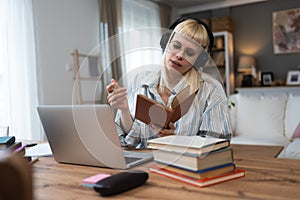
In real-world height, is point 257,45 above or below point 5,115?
above

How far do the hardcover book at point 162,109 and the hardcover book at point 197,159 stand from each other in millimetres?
174

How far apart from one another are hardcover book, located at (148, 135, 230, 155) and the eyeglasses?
281 millimetres

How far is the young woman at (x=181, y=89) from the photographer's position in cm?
102

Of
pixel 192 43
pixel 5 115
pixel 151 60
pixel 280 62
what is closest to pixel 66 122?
pixel 151 60

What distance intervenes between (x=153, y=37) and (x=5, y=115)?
2427mm

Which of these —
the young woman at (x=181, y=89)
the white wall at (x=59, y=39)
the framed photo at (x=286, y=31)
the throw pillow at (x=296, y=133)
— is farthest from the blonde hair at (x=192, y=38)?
the framed photo at (x=286, y=31)

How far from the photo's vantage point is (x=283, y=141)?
3047 mm

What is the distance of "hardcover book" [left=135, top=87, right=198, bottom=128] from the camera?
981mm

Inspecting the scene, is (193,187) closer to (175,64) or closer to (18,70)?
(175,64)

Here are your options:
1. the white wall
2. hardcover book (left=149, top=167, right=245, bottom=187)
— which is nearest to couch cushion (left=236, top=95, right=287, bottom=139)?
the white wall

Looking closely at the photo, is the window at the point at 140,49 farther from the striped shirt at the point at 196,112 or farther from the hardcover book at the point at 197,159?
the hardcover book at the point at 197,159

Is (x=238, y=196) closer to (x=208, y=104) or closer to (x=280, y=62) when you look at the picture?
(x=208, y=104)

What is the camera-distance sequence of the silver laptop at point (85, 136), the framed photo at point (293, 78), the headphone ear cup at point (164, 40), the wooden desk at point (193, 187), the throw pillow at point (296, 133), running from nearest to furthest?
the wooden desk at point (193, 187)
the silver laptop at point (85, 136)
the headphone ear cup at point (164, 40)
the throw pillow at point (296, 133)
the framed photo at point (293, 78)

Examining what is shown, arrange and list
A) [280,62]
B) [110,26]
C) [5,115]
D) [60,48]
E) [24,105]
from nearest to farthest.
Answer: [5,115], [24,105], [60,48], [110,26], [280,62]
